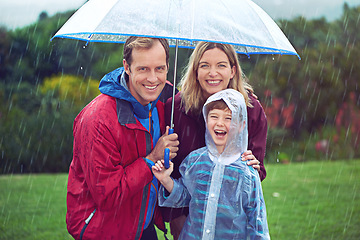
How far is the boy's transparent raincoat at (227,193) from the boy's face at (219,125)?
47 millimetres

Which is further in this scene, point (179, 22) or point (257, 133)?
point (257, 133)

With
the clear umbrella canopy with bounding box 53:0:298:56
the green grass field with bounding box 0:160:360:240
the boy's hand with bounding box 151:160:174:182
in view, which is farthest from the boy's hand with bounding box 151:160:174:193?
the green grass field with bounding box 0:160:360:240

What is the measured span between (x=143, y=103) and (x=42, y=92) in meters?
9.75

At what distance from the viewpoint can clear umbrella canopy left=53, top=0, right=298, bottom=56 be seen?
9.01 ft

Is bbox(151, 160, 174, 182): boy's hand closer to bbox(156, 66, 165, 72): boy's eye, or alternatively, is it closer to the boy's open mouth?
the boy's open mouth

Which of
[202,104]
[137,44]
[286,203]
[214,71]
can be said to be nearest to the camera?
[137,44]

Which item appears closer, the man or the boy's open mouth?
the man

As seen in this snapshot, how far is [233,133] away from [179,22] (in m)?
0.89

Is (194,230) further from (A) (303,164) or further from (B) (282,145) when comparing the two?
(B) (282,145)

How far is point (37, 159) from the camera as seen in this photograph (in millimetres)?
10250

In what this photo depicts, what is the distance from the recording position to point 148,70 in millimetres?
3072

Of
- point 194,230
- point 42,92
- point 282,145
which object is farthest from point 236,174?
point 42,92

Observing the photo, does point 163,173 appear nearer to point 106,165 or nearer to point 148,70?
point 106,165

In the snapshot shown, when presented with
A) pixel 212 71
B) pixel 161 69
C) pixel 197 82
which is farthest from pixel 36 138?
pixel 161 69
